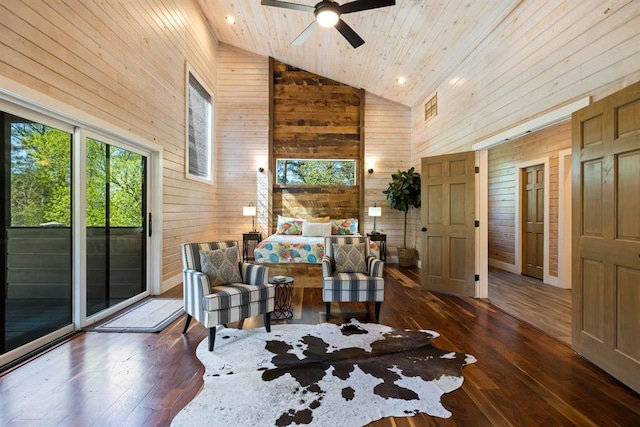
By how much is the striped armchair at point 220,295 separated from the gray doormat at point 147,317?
1.54 feet

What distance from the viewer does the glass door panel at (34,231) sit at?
7.75ft

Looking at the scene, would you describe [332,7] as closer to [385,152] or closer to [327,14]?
[327,14]

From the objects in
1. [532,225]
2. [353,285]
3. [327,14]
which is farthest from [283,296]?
[532,225]

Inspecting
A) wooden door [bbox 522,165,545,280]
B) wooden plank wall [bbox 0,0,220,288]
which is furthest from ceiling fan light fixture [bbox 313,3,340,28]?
wooden door [bbox 522,165,545,280]

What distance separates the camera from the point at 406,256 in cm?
661

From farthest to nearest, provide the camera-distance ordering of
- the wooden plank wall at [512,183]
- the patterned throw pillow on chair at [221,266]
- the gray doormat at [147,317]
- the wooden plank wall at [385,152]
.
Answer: the wooden plank wall at [385,152], the wooden plank wall at [512,183], the gray doormat at [147,317], the patterned throw pillow on chair at [221,266]

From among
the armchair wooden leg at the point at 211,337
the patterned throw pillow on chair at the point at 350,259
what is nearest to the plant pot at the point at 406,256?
the patterned throw pillow on chair at the point at 350,259

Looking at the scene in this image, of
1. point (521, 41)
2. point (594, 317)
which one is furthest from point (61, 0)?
point (594, 317)

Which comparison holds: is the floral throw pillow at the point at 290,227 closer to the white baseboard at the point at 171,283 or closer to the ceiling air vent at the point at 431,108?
the white baseboard at the point at 171,283

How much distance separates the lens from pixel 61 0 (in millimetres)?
2619

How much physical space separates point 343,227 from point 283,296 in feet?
10.3

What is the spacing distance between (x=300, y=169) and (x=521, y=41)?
15.2 feet

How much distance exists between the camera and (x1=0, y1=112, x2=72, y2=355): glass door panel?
2.36 meters

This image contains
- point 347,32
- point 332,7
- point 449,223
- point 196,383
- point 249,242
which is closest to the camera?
point 196,383
